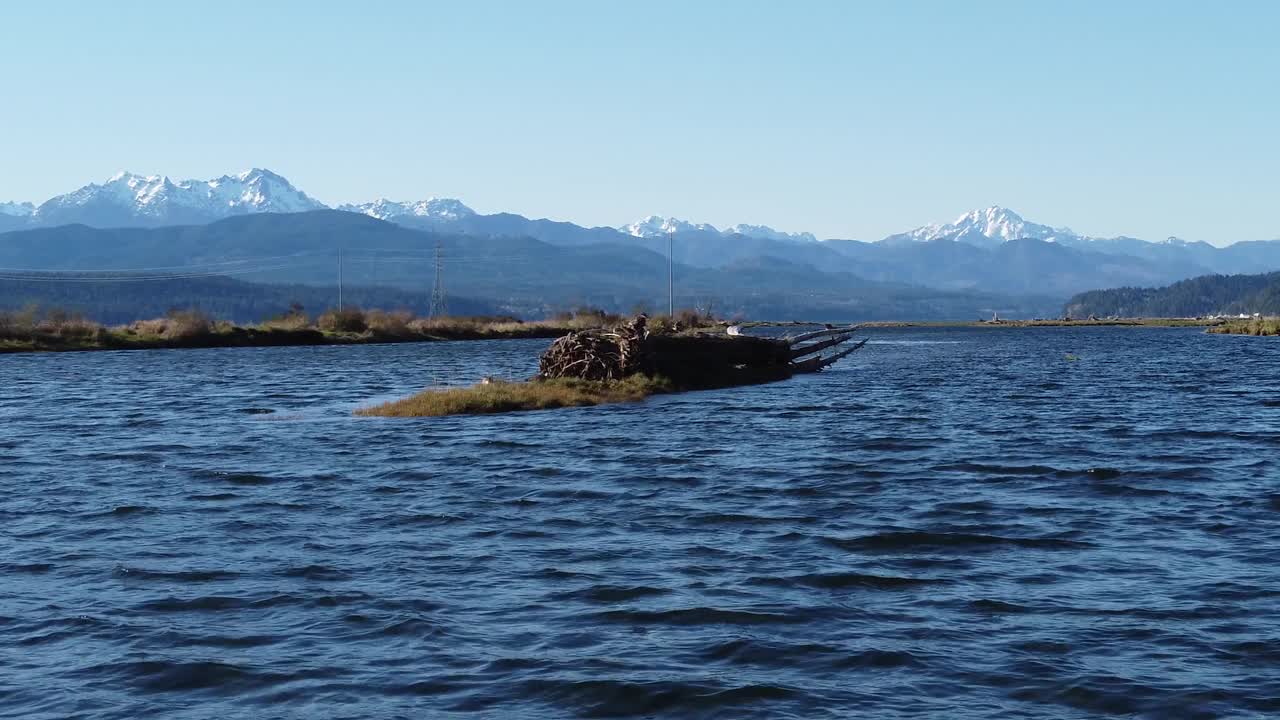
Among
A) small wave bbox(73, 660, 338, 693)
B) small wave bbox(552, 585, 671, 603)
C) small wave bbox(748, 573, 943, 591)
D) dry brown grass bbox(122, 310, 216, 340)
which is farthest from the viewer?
dry brown grass bbox(122, 310, 216, 340)

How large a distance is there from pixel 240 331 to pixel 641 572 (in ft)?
447

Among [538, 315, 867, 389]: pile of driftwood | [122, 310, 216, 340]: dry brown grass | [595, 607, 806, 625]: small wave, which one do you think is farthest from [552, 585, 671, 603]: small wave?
[122, 310, 216, 340]: dry brown grass

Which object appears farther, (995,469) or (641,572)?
(995,469)

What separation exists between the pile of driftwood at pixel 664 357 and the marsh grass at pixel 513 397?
1.45 metres

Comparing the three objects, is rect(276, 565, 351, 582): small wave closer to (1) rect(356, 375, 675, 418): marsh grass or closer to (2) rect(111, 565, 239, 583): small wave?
(2) rect(111, 565, 239, 583): small wave

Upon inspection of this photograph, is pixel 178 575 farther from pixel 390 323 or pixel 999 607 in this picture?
pixel 390 323

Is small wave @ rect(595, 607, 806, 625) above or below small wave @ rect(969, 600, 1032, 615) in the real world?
below

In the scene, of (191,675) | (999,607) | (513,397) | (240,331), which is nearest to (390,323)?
(240,331)

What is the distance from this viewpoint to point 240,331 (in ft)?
490

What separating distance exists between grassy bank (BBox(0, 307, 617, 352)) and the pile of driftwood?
80.9 metres

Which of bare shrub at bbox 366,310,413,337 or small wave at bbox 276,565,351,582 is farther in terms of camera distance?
bare shrub at bbox 366,310,413,337

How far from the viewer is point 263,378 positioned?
81312 millimetres

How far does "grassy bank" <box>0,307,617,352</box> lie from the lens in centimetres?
13400

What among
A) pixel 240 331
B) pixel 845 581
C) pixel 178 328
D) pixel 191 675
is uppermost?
pixel 178 328
